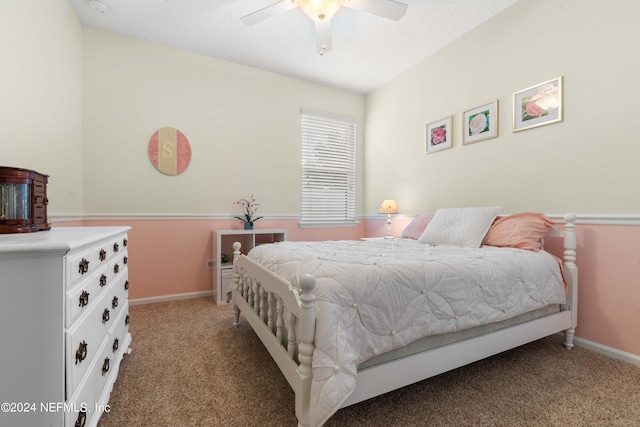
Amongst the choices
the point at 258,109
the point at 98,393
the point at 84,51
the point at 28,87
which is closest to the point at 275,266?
the point at 98,393

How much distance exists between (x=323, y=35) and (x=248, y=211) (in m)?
2.02

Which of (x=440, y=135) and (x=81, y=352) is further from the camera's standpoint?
(x=440, y=135)

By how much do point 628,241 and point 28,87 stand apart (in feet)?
12.9

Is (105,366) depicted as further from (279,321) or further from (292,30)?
(292,30)

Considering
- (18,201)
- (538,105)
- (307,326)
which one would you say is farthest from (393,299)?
(538,105)

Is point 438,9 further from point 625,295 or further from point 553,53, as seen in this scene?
point 625,295

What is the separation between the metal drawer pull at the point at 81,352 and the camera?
0.96 meters

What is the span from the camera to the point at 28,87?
173cm

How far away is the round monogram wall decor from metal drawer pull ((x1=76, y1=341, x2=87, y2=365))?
2354mm

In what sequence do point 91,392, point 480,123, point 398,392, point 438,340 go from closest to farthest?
1. point 91,392
2. point 438,340
3. point 398,392
4. point 480,123

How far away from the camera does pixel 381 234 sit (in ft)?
12.8

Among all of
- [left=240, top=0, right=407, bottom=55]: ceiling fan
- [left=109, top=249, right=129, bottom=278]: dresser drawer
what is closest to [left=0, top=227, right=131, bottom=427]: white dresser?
[left=109, top=249, right=129, bottom=278]: dresser drawer

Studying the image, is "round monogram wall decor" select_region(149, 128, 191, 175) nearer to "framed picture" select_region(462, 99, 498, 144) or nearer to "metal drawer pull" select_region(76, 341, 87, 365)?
"metal drawer pull" select_region(76, 341, 87, 365)

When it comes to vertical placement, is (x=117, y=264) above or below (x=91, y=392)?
above
